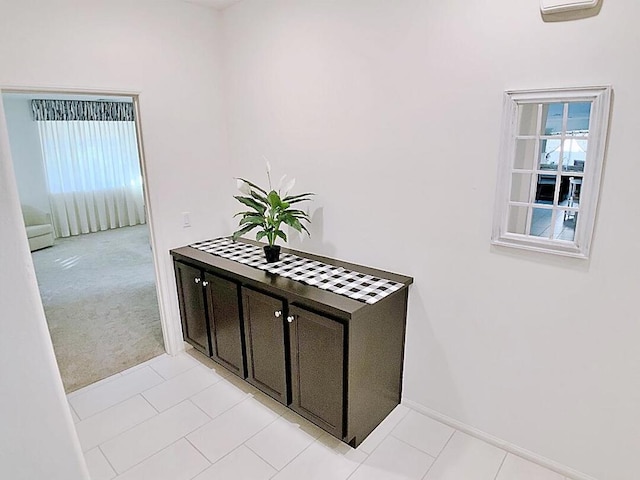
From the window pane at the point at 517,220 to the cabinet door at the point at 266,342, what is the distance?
132 cm

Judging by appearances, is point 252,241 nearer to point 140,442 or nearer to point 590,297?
point 140,442

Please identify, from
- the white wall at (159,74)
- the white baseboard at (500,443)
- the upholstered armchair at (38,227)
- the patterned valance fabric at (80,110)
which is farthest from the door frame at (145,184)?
the upholstered armchair at (38,227)

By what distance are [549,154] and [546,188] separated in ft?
0.52

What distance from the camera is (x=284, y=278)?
245 cm

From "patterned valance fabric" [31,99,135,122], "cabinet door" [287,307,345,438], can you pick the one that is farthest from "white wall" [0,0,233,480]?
"patterned valance fabric" [31,99,135,122]

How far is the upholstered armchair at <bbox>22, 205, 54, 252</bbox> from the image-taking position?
6.26 meters

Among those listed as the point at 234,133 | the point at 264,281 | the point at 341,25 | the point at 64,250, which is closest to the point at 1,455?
the point at 264,281

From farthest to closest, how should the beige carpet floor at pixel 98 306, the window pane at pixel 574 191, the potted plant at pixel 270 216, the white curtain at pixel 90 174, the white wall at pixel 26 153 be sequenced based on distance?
the white curtain at pixel 90 174
the white wall at pixel 26 153
the beige carpet floor at pixel 98 306
the potted plant at pixel 270 216
the window pane at pixel 574 191

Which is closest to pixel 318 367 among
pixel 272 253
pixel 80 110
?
pixel 272 253

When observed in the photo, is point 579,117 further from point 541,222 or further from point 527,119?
point 541,222

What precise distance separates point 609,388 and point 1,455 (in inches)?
89.7

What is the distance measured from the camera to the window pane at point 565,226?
1.87 meters

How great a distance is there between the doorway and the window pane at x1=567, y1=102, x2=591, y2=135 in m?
2.70

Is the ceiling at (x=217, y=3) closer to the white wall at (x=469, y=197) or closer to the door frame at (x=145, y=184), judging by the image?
the white wall at (x=469, y=197)
